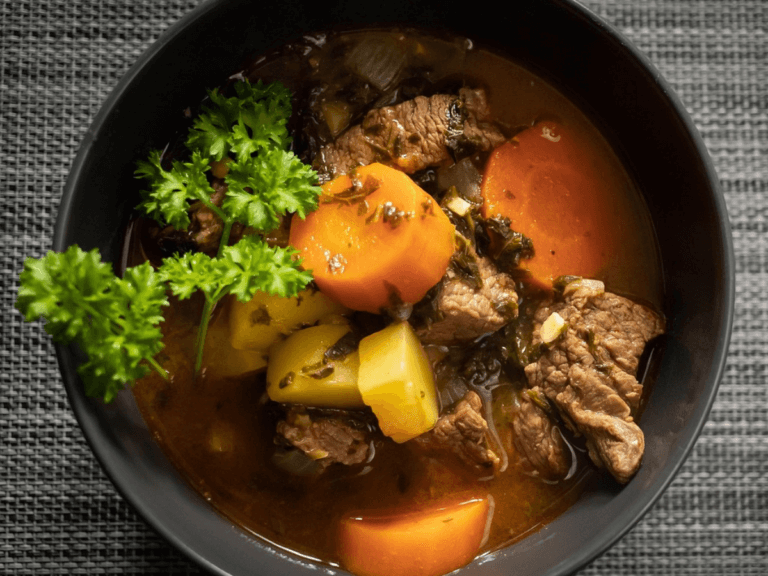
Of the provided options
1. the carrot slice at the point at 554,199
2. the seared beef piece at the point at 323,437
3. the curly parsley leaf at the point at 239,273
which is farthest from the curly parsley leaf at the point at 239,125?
the seared beef piece at the point at 323,437

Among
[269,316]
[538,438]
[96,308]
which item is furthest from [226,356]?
[538,438]

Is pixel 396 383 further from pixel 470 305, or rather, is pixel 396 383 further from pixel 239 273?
pixel 239 273

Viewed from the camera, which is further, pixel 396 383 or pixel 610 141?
pixel 610 141

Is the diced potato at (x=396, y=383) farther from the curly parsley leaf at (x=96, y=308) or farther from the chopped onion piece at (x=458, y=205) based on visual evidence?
the curly parsley leaf at (x=96, y=308)

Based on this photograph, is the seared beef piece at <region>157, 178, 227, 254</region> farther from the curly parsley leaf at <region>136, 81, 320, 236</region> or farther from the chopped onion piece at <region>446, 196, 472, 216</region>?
the chopped onion piece at <region>446, 196, 472, 216</region>

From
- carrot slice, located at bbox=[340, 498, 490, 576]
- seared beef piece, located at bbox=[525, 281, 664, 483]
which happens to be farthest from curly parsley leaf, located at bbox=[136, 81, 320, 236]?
carrot slice, located at bbox=[340, 498, 490, 576]
